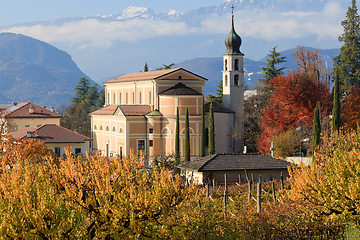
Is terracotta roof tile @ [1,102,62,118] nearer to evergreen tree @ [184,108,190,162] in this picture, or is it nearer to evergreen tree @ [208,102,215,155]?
evergreen tree @ [184,108,190,162]

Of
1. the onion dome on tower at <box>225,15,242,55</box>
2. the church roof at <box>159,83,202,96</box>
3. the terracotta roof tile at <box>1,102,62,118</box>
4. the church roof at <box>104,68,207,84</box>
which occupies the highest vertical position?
the onion dome on tower at <box>225,15,242,55</box>

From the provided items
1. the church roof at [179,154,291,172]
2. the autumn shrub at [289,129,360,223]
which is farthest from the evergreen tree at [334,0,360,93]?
the autumn shrub at [289,129,360,223]

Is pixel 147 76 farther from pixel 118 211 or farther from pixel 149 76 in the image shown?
pixel 118 211

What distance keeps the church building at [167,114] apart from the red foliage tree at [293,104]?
879 centimetres

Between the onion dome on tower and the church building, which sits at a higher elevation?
the onion dome on tower

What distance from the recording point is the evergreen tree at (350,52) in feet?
212

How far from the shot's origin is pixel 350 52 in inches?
2544

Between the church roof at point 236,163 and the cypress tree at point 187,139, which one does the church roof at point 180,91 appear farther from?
the church roof at point 236,163

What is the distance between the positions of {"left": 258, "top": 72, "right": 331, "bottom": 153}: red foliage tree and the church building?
8788mm

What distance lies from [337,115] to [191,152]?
1884 centimetres

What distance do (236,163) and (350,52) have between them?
2887 centimetres

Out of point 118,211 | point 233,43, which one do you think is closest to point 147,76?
point 233,43

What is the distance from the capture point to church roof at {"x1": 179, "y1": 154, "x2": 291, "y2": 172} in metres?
39.8

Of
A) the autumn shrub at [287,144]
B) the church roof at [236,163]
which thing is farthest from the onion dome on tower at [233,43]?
the church roof at [236,163]
